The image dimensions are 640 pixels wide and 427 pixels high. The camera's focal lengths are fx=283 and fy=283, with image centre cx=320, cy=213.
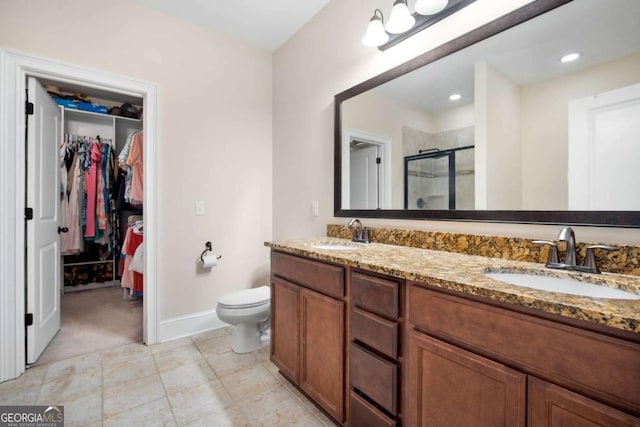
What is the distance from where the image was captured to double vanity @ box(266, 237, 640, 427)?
619mm

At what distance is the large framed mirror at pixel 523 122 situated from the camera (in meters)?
0.99

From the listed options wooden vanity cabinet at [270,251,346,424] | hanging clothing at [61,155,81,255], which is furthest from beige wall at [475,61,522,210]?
hanging clothing at [61,155,81,255]

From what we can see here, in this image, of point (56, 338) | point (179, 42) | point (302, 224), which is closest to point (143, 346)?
point (56, 338)

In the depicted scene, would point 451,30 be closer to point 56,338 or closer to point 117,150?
point 56,338

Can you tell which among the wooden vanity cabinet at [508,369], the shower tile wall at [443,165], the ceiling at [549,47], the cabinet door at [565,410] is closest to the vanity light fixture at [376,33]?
the ceiling at [549,47]

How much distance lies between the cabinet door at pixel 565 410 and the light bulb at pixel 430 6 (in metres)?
1.60

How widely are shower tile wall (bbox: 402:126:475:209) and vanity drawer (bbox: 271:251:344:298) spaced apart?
66 cm

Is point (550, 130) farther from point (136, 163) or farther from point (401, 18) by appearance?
point (136, 163)

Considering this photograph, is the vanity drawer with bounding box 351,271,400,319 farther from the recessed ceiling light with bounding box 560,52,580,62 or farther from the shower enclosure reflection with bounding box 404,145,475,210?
the recessed ceiling light with bounding box 560,52,580,62

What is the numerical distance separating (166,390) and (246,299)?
2.26 ft

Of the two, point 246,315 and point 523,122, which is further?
point 246,315

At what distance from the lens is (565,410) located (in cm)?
66

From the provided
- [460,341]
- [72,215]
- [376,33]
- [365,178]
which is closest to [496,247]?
[460,341]

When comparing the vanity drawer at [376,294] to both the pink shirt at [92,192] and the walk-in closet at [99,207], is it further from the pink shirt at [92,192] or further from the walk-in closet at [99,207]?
the pink shirt at [92,192]
